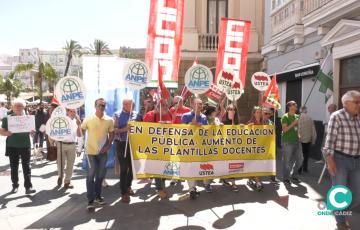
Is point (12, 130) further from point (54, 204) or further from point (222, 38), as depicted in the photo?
point (222, 38)

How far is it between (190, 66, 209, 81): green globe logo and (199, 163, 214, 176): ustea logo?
1.53m

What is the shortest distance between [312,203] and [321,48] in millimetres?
6572

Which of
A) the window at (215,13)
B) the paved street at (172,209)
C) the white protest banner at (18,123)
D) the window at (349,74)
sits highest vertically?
the window at (215,13)

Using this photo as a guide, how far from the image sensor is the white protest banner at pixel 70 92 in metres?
6.08

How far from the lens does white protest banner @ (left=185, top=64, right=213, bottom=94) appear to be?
6652mm

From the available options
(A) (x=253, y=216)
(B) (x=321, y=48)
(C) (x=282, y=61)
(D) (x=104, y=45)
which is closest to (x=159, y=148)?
(A) (x=253, y=216)

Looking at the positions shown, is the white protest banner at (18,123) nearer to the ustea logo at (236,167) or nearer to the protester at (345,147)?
the ustea logo at (236,167)

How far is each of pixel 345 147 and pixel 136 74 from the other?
353 centimetres

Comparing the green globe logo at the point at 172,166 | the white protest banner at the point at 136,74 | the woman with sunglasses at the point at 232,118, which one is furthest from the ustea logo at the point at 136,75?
the woman with sunglasses at the point at 232,118

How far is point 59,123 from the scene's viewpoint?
6.48 m

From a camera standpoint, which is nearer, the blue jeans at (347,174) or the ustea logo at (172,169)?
the blue jeans at (347,174)

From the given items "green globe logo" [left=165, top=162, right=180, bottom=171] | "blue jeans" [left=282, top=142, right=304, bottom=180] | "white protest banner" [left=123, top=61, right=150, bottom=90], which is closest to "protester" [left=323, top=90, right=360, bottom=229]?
"green globe logo" [left=165, top=162, right=180, bottom=171]

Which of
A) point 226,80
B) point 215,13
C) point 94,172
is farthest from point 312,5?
point 215,13

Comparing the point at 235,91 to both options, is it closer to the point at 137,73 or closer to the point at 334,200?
the point at 137,73
